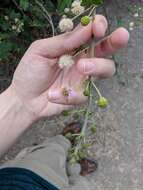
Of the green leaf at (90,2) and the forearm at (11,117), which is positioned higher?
the green leaf at (90,2)

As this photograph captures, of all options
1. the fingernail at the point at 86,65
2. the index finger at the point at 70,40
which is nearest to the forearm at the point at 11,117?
the index finger at the point at 70,40

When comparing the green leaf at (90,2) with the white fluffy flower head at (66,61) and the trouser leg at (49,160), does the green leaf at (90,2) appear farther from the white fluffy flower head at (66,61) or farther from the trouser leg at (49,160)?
the trouser leg at (49,160)

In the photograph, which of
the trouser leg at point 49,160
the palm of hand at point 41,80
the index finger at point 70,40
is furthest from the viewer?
the trouser leg at point 49,160

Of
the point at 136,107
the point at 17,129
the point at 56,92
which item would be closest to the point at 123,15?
the point at 136,107

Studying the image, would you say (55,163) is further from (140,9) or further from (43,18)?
(140,9)

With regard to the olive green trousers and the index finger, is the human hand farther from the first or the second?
the olive green trousers

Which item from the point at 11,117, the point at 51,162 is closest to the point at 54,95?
the point at 11,117

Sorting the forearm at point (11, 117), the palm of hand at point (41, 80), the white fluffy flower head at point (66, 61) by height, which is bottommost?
the forearm at point (11, 117)
